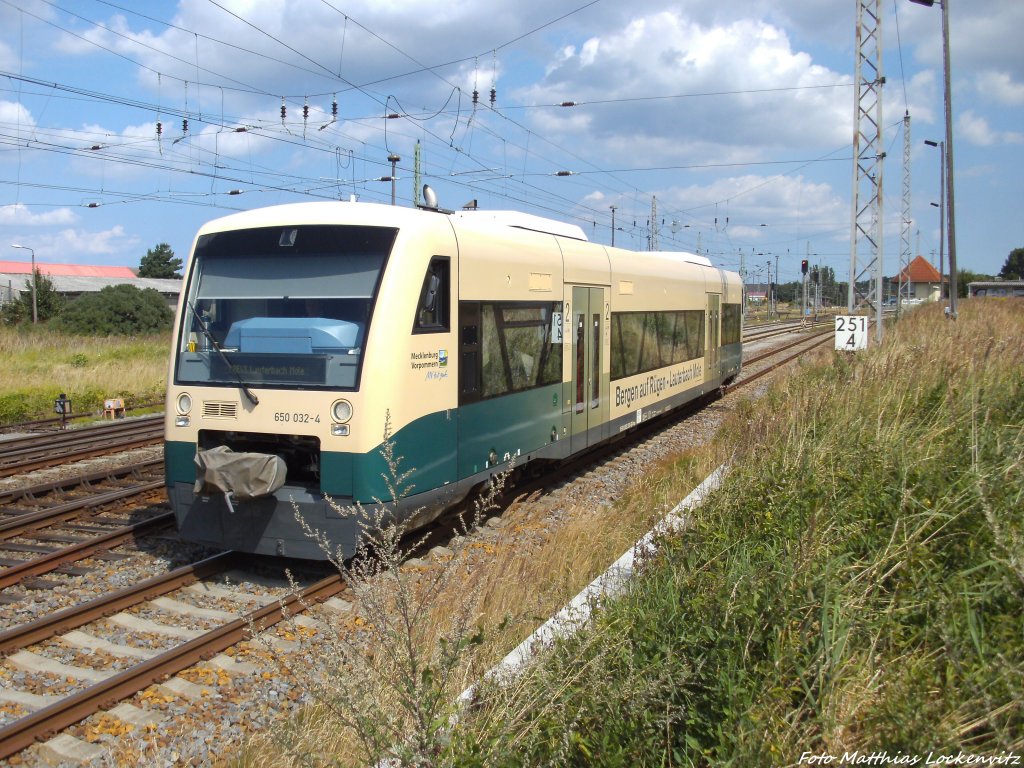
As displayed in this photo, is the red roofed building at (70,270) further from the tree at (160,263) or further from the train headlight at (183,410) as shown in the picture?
the train headlight at (183,410)

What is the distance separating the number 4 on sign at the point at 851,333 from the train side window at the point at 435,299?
33.6 feet

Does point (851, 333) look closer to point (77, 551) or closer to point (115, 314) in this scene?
point (77, 551)

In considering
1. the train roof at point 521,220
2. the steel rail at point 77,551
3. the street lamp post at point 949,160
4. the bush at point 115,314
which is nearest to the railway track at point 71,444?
the steel rail at point 77,551

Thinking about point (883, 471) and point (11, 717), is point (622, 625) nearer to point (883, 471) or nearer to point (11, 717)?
point (883, 471)

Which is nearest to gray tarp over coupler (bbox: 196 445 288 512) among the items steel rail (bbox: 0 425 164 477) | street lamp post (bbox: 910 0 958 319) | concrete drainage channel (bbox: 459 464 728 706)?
concrete drainage channel (bbox: 459 464 728 706)

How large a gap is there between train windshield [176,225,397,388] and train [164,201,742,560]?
0.04ft

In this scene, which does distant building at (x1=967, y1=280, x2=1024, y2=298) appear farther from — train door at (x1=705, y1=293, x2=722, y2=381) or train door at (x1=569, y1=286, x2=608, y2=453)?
train door at (x1=569, y1=286, x2=608, y2=453)

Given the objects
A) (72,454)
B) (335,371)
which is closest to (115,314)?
(72,454)

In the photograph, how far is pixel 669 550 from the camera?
18.6ft

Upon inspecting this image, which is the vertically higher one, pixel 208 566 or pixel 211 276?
pixel 211 276

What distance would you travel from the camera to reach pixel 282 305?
731 cm

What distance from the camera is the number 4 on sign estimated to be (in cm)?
1560

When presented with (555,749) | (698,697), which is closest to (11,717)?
(555,749)

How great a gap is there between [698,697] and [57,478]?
9880mm
